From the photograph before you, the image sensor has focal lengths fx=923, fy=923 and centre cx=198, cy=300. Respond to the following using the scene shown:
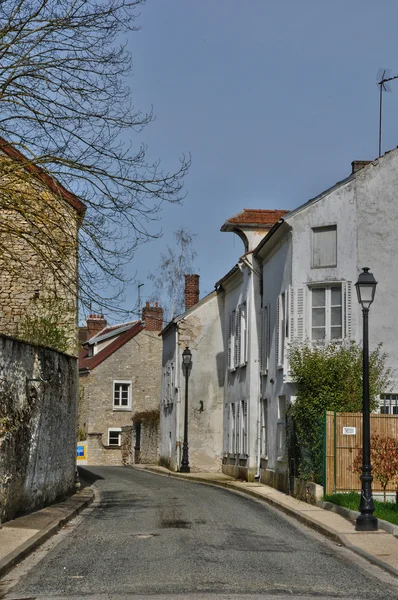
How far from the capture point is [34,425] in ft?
53.9

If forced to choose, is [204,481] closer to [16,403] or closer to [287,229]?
[287,229]

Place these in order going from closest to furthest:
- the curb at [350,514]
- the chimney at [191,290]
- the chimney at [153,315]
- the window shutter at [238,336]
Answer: the curb at [350,514]
the window shutter at [238,336]
the chimney at [191,290]
the chimney at [153,315]

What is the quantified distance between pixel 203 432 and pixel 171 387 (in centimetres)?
479

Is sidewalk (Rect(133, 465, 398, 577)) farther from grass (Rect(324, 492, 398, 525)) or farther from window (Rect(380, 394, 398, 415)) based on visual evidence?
window (Rect(380, 394, 398, 415))

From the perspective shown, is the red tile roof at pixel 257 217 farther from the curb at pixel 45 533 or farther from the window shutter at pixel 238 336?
the curb at pixel 45 533

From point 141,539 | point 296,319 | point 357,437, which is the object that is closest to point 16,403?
point 141,539

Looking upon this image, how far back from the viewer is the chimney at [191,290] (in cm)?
3985

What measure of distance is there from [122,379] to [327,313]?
103ft

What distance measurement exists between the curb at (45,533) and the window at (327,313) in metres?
6.92

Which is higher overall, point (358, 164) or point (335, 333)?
point (358, 164)

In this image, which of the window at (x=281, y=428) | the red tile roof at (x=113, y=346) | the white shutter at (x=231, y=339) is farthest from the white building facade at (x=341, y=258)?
the red tile roof at (x=113, y=346)

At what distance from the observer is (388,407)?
73.8ft

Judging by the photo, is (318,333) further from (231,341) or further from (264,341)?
(231,341)

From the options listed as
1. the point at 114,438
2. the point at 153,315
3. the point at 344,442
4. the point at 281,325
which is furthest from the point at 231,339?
the point at 114,438
